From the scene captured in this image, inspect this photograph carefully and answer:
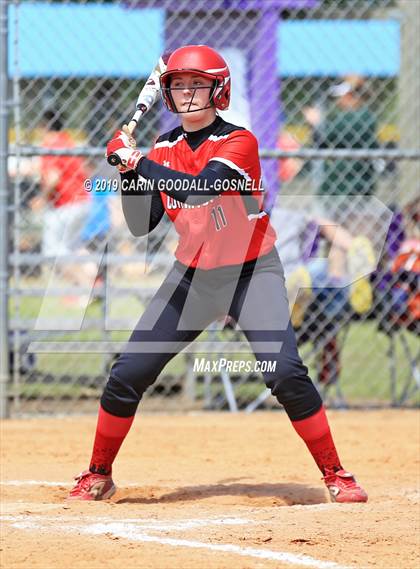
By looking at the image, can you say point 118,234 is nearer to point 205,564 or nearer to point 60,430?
point 60,430

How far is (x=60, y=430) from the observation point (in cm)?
672

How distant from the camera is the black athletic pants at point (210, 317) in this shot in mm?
4523

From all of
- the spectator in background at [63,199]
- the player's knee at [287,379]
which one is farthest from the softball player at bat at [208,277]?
the spectator in background at [63,199]

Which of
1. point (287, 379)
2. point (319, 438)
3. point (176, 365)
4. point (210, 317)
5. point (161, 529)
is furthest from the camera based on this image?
point (176, 365)

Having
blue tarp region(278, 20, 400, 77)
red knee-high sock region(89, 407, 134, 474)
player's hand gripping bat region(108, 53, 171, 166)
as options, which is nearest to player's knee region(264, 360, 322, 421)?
red knee-high sock region(89, 407, 134, 474)

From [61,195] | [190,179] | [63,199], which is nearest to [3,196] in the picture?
[61,195]

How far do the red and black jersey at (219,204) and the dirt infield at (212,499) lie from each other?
1101 millimetres

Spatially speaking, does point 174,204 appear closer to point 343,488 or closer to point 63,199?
point 343,488

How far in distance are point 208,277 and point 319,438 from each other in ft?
2.76

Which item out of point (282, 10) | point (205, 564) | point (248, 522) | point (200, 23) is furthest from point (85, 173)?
point (205, 564)

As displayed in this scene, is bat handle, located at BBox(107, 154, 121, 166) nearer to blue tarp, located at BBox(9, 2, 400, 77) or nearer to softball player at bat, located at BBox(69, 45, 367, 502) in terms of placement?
softball player at bat, located at BBox(69, 45, 367, 502)

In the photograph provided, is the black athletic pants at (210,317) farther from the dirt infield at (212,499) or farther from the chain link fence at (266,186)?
the chain link fence at (266,186)

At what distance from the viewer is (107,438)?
15.3 feet

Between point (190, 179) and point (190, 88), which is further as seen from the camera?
point (190, 88)
